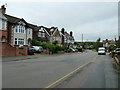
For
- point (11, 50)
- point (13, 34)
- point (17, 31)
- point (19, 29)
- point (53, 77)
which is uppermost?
point (19, 29)

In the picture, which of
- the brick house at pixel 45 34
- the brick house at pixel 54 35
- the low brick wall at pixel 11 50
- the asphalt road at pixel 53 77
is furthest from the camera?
the brick house at pixel 54 35

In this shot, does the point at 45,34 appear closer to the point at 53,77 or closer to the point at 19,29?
the point at 19,29

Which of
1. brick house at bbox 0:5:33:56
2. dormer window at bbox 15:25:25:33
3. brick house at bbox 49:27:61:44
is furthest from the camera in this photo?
brick house at bbox 49:27:61:44

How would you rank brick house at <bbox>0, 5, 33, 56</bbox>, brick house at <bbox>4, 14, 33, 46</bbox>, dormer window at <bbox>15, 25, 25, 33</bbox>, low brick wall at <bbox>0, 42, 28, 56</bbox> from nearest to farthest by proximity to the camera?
low brick wall at <bbox>0, 42, 28, 56</bbox> < brick house at <bbox>0, 5, 33, 56</bbox> < brick house at <bbox>4, 14, 33, 46</bbox> < dormer window at <bbox>15, 25, 25, 33</bbox>

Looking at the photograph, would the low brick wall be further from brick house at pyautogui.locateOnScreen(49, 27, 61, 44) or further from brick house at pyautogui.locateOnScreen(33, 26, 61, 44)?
brick house at pyautogui.locateOnScreen(49, 27, 61, 44)

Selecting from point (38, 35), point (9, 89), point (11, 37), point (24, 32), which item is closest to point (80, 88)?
point (9, 89)

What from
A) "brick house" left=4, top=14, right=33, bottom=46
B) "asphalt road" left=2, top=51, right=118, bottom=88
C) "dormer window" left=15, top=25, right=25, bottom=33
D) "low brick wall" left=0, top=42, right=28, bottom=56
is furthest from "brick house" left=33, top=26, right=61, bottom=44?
"asphalt road" left=2, top=51, right=118, bottom=88

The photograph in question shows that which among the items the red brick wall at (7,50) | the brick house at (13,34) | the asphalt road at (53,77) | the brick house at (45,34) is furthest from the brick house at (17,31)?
the asphalt road at (53,77)

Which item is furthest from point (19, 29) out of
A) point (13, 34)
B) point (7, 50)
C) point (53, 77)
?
point (53, 77)

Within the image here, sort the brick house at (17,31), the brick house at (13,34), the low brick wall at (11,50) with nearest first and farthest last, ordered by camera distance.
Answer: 1. the low brick wall at (11,50)
2. the brick house at (13,34)
3. the brick house at (17,31)

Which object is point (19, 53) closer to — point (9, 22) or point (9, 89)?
point (9, 22)

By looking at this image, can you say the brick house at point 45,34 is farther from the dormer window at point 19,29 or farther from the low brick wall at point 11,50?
the low brick wall at point 11,50

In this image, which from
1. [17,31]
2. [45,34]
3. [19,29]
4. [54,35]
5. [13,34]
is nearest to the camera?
[13,34]

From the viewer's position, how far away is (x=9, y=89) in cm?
662
